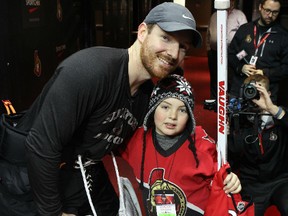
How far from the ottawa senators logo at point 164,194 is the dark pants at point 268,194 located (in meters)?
0.41

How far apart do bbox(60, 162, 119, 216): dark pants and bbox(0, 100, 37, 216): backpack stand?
5.5 inches

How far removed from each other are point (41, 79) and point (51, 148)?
1963 millimetres

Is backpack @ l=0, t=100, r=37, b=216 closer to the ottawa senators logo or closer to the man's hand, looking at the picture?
the ottawa senators logo

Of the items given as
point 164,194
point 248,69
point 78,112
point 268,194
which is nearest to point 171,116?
point 164,194

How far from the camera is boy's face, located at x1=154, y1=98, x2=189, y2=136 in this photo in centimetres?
154

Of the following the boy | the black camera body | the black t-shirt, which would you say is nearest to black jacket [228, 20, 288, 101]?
the black camera body

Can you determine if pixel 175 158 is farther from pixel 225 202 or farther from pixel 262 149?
pixel 262 149

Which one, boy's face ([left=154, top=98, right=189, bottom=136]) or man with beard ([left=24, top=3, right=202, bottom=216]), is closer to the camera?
man with beard ([left=24, top=3, right=202, bottom=216])

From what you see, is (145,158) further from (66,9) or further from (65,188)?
(66,9)

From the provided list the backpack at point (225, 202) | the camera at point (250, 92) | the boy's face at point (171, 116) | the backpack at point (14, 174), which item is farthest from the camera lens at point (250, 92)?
the backpack at point (14, 174)

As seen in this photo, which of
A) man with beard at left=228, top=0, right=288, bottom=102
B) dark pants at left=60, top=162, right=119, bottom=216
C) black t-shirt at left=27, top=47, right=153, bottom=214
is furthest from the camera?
man with beard at left=228, top=0, right=288, bottom=102

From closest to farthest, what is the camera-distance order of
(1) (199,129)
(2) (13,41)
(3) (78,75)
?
(3) (78,75) < (1) (199,129) < (2) (13,41)

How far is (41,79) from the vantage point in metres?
3.12

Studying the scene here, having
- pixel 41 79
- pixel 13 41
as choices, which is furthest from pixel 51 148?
pixel 41 79
